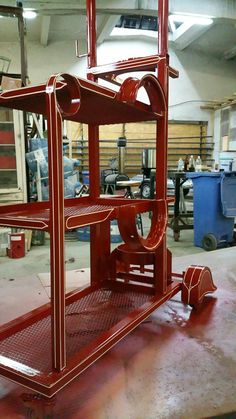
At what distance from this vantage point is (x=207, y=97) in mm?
9602

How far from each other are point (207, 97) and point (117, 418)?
32.2ft

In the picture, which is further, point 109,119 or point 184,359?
point 109,119

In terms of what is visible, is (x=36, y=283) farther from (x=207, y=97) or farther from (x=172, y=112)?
(x=207, y=97)

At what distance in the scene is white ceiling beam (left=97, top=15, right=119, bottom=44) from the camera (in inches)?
266

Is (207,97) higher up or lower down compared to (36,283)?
higher up

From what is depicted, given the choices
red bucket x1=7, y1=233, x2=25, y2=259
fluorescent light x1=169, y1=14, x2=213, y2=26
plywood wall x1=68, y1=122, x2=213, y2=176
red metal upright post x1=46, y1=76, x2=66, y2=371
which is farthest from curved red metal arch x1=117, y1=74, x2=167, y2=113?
plywood wall x1=68, y1=122, x2=213, y2=176

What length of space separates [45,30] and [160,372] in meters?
7.97

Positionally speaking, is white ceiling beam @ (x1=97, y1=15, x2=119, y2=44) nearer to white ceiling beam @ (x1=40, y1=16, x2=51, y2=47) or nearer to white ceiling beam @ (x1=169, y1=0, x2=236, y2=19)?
white ceiling beam @ (x1=40, y1=16, x2=51, y2=47)

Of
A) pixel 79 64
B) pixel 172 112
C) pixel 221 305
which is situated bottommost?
pixel 221 305

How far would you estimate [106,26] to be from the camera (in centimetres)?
717

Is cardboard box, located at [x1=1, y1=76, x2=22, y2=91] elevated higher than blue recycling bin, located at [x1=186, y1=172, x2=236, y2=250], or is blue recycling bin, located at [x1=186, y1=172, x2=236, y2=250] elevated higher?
cardboard box, located at [x1=1, y1=76, x2=22, y2=91]

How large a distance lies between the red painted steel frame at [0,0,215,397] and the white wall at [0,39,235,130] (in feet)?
24.9

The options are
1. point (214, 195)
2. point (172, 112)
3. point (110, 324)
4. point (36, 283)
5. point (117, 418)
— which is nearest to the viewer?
point (117, 418)

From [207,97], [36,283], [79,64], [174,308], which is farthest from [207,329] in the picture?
[207,97]
